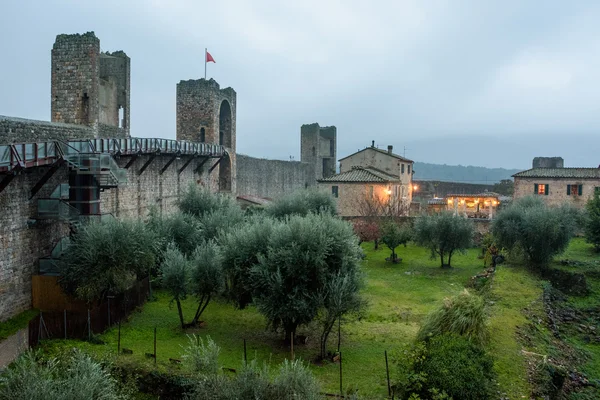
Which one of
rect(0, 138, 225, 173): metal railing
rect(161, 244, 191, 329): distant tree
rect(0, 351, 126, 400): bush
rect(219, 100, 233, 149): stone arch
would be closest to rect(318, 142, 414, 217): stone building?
rect(219, 100, 233, 149): stone arch

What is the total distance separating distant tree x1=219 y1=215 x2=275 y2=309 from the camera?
47.7 feet

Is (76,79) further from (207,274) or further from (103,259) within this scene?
(207,274)

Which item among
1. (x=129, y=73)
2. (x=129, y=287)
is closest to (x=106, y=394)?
(x=129, y=287)

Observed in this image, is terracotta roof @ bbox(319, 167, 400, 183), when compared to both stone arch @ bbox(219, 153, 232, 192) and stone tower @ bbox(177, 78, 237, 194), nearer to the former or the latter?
stone arch @ bbox(219, 153, 232, 192)

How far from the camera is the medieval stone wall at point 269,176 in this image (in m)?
40.7

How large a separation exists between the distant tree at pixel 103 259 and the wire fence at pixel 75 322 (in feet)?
2.06

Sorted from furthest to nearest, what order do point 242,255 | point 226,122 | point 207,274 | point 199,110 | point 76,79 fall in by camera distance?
point 226,122 < point 199,110 < point 76,79 < point 207,274 < point 242,255

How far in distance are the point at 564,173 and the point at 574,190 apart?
5.30ft

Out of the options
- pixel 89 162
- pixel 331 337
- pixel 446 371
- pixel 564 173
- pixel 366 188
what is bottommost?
pixel 331 337

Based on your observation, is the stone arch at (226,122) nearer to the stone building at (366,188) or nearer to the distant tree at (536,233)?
the stone building at (366,188)

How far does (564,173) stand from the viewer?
41094 millimetres

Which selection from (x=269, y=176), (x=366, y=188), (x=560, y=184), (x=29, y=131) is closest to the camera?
(x=29, y=131)

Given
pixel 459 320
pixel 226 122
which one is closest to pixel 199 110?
pixel 226 122

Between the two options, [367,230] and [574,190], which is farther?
[574,190]
